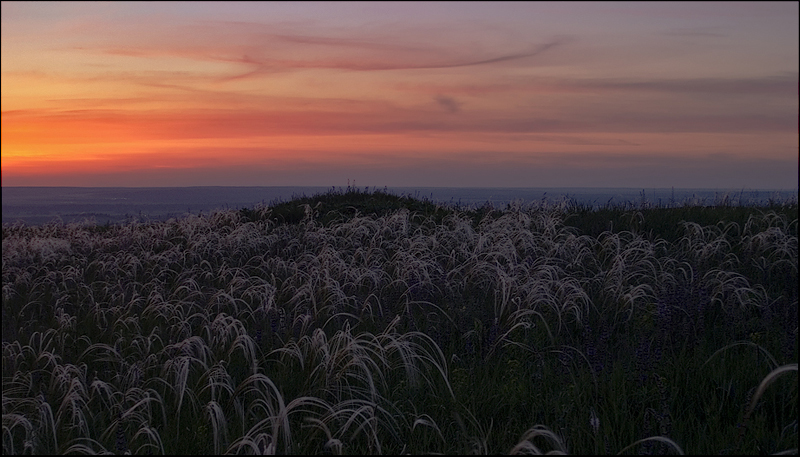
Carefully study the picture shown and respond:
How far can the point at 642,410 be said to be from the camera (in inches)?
137

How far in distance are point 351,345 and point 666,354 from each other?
243cm

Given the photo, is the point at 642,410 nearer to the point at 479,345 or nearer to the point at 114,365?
the point at 479,345

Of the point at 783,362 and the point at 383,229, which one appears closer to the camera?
the point at 783,362

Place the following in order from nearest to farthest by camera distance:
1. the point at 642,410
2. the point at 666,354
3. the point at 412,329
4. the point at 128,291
→ the point at 642,410
the point at 666,354
the point at 412,329
the point at 128,291

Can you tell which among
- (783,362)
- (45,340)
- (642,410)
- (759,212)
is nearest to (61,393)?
(45,340)

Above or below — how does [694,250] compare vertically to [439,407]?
above

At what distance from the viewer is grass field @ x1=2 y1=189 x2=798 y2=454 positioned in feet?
10.9

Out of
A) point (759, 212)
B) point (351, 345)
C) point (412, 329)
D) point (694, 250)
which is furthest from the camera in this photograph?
point (759, 212)

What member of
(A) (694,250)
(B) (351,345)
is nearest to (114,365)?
(B) (351,345)

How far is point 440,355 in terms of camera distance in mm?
4289

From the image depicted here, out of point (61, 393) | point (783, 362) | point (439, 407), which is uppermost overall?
point (783, 362)

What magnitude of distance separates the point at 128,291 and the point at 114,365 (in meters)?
2.88

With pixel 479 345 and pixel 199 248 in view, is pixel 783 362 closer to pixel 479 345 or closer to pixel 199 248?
pixel 479 345

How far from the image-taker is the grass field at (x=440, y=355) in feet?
10.9
